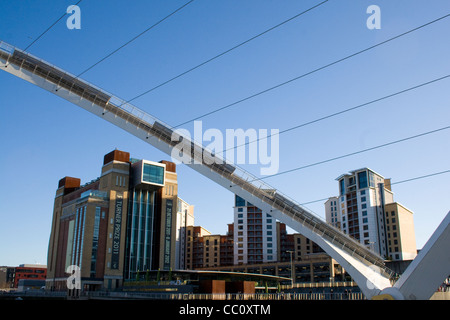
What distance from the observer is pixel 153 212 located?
307ft

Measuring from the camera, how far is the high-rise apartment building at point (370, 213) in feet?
344

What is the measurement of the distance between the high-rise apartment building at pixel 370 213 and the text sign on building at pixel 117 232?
5913cm

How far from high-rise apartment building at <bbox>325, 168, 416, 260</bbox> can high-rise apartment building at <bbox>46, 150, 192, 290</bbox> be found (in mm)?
48113

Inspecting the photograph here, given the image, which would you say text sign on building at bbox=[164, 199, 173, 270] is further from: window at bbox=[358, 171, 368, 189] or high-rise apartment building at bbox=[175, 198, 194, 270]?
high-rise apartment building at bbox=[175, 198, 194, 270]

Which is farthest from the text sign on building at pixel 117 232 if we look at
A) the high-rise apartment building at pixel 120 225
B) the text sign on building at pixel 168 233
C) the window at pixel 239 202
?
the window at pixel 239 202

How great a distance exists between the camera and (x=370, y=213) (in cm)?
10656

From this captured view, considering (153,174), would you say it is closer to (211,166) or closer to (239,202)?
(239,202)

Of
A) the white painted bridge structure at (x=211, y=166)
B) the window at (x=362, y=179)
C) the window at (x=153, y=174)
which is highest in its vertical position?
the window at (x=362, y=179)

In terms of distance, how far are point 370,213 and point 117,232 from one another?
62.6 metres

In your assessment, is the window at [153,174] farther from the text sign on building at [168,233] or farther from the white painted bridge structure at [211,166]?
the white painted bridge structure at [211,166]

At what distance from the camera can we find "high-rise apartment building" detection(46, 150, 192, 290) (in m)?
85.4

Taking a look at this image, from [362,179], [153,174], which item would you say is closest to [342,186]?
[362,179]

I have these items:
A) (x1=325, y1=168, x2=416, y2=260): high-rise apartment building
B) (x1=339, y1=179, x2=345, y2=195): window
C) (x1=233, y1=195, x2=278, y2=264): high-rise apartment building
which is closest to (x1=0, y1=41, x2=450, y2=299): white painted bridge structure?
(x1=325, y1=168, x2=416, y2=260): high-rise apartment building
